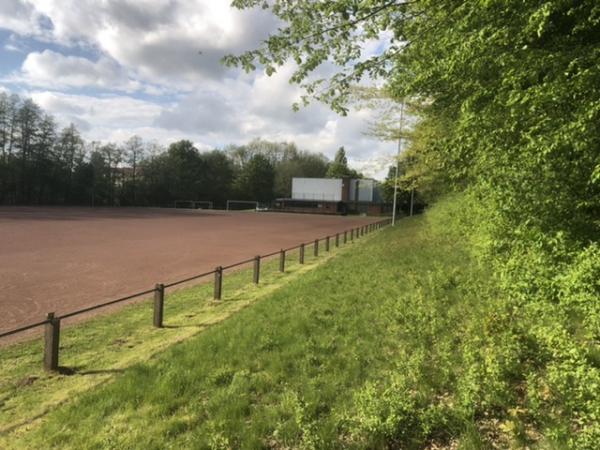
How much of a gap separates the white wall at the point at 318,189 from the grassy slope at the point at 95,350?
7533 cm

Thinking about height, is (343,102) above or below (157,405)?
above

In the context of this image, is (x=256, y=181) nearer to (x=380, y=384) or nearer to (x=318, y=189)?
(x=318, y=189)

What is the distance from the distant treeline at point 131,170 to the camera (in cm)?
7094

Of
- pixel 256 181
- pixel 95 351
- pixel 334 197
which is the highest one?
pixel 256 181

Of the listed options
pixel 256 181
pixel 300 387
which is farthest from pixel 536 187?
pixel 256 181

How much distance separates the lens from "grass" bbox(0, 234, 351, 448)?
15.6 feet

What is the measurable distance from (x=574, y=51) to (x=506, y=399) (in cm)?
304

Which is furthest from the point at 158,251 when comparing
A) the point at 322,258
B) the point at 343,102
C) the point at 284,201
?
the point at 284,201

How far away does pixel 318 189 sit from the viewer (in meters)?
86.9

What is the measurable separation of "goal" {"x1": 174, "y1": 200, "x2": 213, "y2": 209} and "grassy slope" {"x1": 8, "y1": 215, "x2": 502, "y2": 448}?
88502 mm

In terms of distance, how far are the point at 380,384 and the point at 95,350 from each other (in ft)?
15.5

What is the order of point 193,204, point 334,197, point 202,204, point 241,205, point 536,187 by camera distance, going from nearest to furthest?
1. point 536,187
2. point 334,197
3. point 193,204
4. point 202,204
5. point 241,205

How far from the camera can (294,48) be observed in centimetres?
631

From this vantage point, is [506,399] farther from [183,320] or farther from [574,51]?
[183,320]
